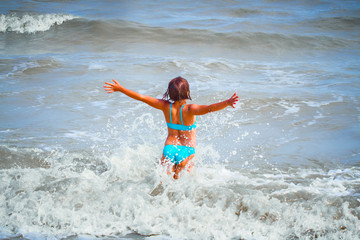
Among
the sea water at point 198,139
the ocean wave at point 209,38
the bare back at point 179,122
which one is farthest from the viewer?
the ocean wave at point 209,38

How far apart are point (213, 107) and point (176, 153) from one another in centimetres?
72

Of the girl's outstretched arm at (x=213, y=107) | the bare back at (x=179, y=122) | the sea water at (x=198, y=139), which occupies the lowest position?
the sea water at (x=198, y=139)

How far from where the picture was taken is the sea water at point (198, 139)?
11.7ft

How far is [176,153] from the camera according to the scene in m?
4.36

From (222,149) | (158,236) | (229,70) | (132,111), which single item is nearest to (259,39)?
(229,70)

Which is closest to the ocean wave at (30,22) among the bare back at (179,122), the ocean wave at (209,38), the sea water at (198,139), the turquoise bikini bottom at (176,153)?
the sea water at (198,139)

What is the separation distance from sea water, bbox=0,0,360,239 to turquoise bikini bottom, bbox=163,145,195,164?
0.56 feet

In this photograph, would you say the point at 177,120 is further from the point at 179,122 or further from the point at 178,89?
the point at 178,89

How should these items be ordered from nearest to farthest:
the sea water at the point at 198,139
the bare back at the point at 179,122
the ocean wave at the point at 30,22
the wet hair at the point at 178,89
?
the sea water at the point at 198,139 < the wet hair at the point at 178,89 < the bare back at the point at 179,122 < the ocean wave at the point at 30,22

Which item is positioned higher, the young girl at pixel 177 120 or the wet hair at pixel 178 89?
the wet hair at pixel 178 89

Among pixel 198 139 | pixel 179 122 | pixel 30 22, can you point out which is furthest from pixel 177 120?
pixel 30 22

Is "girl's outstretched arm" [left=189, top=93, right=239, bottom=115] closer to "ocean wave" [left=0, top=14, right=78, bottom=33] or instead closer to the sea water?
the sea water

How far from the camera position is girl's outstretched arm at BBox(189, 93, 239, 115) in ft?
12.6

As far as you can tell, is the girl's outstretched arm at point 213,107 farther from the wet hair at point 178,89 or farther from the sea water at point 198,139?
the sea water at point 198,139
